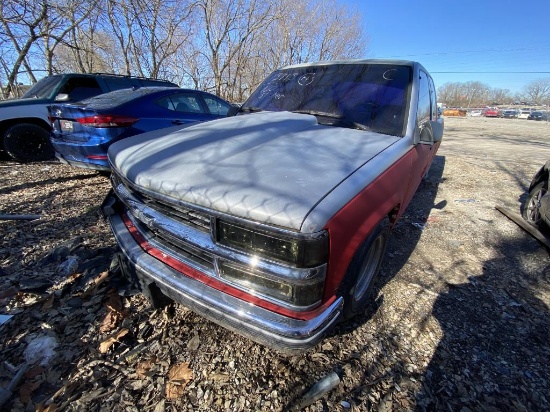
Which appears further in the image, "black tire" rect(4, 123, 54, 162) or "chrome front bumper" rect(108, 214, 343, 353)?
"black tire" rect(4, 123, 54, 162)

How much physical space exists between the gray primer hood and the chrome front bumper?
473 mm

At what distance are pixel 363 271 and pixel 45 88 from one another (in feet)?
24.3

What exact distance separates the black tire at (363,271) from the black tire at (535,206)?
10.8 feet

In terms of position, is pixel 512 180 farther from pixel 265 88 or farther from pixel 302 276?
pixel 302 276

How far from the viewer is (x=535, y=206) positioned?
4.10 m

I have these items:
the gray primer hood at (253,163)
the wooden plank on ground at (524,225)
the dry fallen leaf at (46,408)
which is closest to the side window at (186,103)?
the gray primer hood at (253,163)

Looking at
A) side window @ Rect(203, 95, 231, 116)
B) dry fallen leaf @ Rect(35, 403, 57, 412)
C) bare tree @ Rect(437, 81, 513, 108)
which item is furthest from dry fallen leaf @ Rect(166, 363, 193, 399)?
bare tree @ Rect(437, 81, 513, 108)

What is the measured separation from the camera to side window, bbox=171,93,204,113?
4.84m

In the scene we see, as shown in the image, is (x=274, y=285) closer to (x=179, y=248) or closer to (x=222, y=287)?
(x=222, y=287)

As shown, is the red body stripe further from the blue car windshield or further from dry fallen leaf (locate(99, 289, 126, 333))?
the blue car windshield

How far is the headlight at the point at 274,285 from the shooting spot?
1.31m

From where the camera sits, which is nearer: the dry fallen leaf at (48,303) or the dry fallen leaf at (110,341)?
the dry fallen leaf at (110,341)

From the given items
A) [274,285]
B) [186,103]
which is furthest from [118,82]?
[274,285]

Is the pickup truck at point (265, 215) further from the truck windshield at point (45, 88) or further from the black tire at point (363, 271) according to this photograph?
the truck windshield at point (45, 88)
